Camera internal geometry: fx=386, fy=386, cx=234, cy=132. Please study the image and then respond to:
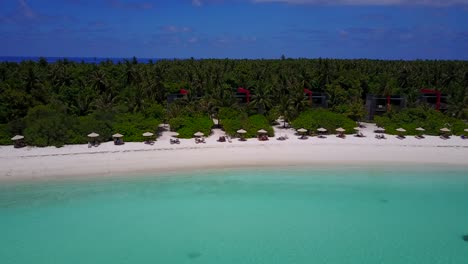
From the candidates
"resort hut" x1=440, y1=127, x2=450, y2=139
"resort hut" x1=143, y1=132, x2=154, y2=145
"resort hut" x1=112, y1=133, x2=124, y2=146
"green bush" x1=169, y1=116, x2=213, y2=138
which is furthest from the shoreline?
"green bush" x1=169, y1=116, x2=213, y2=138

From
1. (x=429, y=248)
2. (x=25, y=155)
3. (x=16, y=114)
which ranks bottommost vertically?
(x=429, y=248)

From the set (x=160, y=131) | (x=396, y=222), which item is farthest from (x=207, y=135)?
(x=396, y=222)

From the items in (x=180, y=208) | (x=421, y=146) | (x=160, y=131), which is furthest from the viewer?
(x=160, y=131)

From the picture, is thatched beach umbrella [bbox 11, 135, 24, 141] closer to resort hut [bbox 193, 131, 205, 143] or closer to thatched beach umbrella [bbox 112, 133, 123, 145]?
thatched beach umbrella [bbox 112, 133, 123, 145]

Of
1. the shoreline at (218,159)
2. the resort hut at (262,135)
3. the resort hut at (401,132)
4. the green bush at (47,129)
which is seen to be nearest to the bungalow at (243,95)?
the resort hut at (262,135)

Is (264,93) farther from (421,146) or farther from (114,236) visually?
(114,236)

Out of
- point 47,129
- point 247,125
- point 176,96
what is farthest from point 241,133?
point 47,129

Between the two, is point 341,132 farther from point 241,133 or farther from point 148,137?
point 148,137

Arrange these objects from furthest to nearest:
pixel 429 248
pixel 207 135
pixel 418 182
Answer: pixel 207 135
pixel 418 182
pixel 429 248
